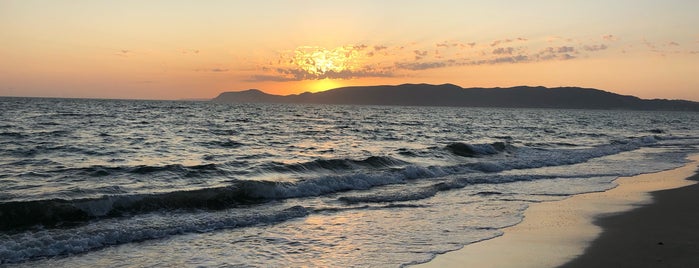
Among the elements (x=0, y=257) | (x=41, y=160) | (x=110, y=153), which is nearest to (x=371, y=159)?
(x=110, y=153)

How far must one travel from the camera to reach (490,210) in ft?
43.0

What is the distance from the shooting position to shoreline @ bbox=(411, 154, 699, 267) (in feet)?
27.8

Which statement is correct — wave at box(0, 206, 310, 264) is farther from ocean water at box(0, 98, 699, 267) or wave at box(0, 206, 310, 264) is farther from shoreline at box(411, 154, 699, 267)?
shoreline at box(411, 154, 699, 267)

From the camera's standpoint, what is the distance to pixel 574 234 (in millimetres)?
10453

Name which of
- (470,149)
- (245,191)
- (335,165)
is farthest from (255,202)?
(470,149)

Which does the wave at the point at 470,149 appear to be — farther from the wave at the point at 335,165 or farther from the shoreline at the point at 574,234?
the shoreline at the point at 574,234

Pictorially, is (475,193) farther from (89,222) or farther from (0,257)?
(0,257)

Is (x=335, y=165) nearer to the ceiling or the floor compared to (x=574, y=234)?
nearer to the floor

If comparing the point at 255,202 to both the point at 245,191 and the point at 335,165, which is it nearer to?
the point at 245,191

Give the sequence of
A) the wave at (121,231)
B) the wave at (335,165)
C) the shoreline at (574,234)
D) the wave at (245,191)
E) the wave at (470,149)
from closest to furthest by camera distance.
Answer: the shoreline at (574,234), the wave at (121,231), the wave at (245,191), the wave at (335,165), the wave at (470,149)

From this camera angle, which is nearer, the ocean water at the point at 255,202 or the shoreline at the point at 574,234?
the shoreline at the point at 574,234

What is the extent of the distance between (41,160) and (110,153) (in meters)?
3.56

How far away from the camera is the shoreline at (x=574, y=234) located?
8.47 m

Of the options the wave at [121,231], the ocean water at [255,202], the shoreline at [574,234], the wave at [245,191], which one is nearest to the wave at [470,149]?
the ocean water at [255,202]
